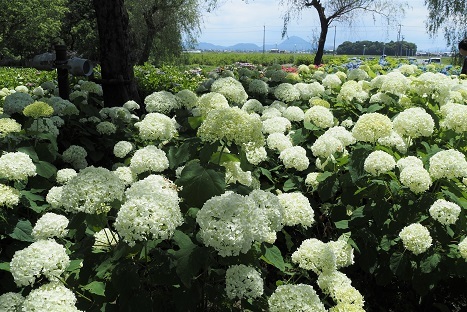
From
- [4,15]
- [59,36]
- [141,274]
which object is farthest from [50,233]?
[59,36]

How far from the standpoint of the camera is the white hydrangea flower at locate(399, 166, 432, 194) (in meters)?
2.65

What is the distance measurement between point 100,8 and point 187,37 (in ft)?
69.7

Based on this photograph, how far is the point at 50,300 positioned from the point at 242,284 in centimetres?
69

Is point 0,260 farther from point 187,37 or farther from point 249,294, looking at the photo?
point 187,37

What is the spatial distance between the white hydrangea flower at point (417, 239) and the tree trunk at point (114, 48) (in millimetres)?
4067

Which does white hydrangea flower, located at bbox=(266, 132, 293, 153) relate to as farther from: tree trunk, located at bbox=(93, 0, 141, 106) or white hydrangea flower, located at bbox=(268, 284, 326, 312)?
tree trunk, located at bbox=(93, 0, 141, 106)

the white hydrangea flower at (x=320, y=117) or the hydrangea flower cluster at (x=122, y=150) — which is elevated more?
the white hydrangea flower at (x=320, y=117)

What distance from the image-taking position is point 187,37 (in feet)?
86.1

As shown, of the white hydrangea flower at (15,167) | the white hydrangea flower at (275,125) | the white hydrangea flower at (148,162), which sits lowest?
the white hydrangea flower at (15,167)

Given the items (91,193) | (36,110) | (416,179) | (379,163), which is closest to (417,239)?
(416,179)

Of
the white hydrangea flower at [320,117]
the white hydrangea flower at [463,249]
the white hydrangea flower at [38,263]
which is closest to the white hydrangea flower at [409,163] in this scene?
the white hydrangea flower at [463,249]

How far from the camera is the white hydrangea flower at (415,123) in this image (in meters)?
3.13

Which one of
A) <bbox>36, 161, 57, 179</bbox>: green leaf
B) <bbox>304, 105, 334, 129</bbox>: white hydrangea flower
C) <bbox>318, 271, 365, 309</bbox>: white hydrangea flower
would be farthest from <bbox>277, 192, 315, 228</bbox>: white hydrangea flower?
<bbox>36, 161, 57, 179</bbox>: green leaf

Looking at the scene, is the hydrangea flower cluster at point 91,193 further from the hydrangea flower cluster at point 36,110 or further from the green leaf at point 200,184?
the hydrangea flower cluster at point 36,110
